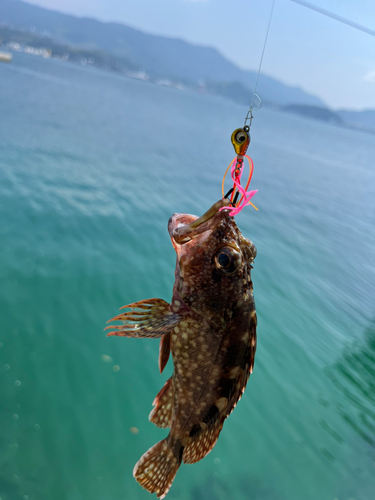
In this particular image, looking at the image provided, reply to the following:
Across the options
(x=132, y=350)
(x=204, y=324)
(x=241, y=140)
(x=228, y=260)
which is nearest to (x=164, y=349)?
(x=204, y=324)

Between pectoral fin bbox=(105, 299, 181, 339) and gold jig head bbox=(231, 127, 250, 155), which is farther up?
gold jig head bbox=(231, 127, 250, 155)

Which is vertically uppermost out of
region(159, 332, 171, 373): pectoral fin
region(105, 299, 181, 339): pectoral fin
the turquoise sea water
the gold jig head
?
the gold jig head

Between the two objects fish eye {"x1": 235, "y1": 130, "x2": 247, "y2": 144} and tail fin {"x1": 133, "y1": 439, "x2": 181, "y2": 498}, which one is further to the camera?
tail fin {"x1": 133, "y1": 439, "x2": 181, "y2": 498}

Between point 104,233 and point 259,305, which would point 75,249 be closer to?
point 104,233

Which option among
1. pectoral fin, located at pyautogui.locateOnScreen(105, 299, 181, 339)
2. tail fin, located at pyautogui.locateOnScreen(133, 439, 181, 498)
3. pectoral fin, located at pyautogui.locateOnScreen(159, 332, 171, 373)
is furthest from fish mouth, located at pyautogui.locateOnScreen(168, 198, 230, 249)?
tail fin, located at pyautogui.locateOnScreen(133, 439, 181, 498)

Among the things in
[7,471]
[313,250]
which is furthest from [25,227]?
[313,250]

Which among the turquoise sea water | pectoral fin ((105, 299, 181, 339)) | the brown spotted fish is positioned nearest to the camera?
pectoral fin ((105, 299, 181, 339))

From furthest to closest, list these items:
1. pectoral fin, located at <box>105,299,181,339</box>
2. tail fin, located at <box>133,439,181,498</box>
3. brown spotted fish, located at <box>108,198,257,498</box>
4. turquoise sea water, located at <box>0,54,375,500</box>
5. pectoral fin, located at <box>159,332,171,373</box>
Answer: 1. turquoise sea water, located at <box>0,54,375,500</box>
2. tail fin, located at <box>133,439,181,498</box>
3. pectoral fin, located at <box>159,332,171,373</box>
4. brown spotted fish, located at <box>108,198,257,498</box>
5. pectoral fin, located at <box>105,299,181,339</box>

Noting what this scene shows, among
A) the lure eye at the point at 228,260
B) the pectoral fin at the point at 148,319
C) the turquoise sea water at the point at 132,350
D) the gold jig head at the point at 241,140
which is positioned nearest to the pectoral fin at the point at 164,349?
the pectoral fin at the point at 148,319

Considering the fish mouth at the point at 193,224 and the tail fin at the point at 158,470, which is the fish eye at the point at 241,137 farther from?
the tail fin at the point at 158,470

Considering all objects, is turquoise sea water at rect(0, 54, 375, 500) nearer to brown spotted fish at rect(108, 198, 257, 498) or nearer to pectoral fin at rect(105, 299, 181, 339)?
brown spotted fish at rect(108, 198, 257, 498)
